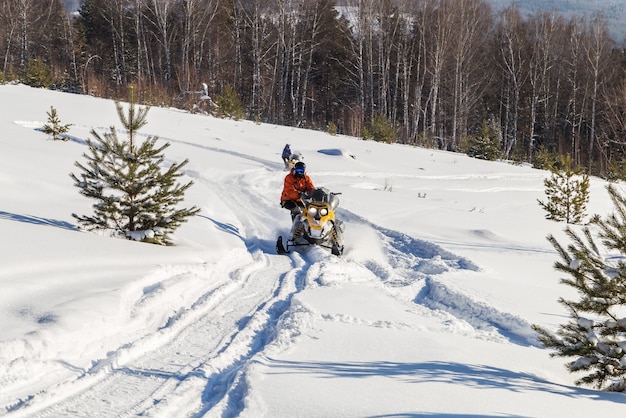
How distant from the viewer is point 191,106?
31.3 metres

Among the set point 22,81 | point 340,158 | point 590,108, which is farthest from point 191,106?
point 590,108

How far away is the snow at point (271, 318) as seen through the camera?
3.20 metres

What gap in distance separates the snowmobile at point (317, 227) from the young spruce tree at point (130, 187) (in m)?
2.17

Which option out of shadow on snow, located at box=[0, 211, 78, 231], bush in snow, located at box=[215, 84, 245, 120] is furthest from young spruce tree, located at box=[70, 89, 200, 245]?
bush in snow, located at box=[215, 84, 245, 120]

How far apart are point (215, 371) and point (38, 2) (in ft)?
176

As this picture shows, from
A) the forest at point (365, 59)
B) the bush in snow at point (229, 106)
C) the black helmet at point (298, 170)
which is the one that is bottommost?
the black helmet at point (298, 170)

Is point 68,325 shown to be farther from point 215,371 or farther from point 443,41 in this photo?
point 443,41

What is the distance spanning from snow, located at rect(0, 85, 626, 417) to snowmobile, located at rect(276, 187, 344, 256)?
1.02 ft

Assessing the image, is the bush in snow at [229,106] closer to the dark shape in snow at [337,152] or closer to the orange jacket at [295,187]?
the dark shape in snow at [337,152]

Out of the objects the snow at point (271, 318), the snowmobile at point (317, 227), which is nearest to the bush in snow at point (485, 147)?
the snow at point (271, 318)

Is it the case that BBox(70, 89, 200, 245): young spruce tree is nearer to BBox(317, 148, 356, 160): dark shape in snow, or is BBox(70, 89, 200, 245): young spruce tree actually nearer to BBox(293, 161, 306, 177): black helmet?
BBox(293, 161, 306, 177): black helmet

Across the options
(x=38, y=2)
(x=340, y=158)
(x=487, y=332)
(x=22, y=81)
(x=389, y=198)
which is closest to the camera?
(x=487, y=332)

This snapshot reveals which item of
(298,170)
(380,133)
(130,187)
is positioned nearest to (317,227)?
(298,170)

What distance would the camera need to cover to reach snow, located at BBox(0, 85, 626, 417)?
10.5 feet
